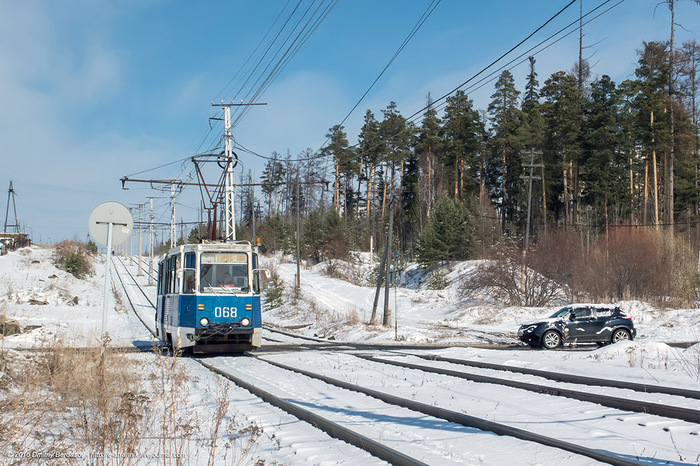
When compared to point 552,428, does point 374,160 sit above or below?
above

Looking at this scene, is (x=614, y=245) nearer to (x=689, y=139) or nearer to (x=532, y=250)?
(x=532, y=250)

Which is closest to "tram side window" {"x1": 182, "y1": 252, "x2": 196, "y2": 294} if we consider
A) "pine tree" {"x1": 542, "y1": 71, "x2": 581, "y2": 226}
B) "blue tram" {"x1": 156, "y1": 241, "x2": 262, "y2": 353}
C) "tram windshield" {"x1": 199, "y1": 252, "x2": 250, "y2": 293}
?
"blue tram" {"x1": 156, "y1": 241, "x2": 262, "y2": 353}

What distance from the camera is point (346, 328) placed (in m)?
28.7

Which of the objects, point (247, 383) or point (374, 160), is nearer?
point (247, 383)

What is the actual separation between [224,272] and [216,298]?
842 mm

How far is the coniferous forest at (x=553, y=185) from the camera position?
37750 millimetres

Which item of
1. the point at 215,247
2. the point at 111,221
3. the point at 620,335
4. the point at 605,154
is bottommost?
the point at 620,335

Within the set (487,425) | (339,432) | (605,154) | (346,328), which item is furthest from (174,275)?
(605,154)

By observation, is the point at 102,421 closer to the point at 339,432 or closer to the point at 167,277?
the point at 339,432

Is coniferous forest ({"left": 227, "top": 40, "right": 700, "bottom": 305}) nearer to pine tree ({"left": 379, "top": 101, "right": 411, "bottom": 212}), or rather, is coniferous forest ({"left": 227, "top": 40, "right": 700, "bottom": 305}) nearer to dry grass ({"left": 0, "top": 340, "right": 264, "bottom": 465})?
pine tree ({"left": 379, "top": 101, "right": 411, "bottom": 212})

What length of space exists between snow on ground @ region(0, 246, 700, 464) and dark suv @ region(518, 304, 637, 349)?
0.60 metres

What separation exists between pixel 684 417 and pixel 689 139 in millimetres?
43474

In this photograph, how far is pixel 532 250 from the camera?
39.6 metres

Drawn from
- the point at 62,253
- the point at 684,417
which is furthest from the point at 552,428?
the point at 62,253
